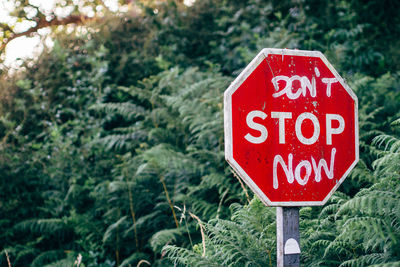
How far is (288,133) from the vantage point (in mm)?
1518

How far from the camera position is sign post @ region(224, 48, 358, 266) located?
1469 millimetres

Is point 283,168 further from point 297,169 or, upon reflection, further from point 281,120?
point 281,120

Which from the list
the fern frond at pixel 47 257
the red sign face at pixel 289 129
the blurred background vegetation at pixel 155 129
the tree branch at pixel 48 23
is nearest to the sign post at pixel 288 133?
the red sign face at pixel 289 129

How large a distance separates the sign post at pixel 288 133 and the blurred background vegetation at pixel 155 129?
0.29 m

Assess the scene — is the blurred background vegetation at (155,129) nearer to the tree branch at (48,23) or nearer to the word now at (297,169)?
the tree branch at (48,23)

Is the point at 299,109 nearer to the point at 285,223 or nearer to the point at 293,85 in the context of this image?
the point at 293,85

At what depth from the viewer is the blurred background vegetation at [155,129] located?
2.87 m

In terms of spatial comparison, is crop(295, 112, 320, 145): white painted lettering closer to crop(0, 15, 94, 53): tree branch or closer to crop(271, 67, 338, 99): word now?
crop(271, 67, 338, 99): word now

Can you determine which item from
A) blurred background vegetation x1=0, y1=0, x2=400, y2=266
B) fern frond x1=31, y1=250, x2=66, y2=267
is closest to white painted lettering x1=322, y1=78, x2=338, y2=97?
blurred background vegetation x1=0, y1=0, x2=400, y2=266

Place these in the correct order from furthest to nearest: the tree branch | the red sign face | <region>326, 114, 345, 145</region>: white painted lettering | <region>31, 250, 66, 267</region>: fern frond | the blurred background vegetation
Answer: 1. the tree branch
2. <region>31, 250, 66, 267</region>: fern frond
3. the blurred background vegetation
4. <region>326, 114, 345, 145</region>: white painted lettering
5. the red sign face

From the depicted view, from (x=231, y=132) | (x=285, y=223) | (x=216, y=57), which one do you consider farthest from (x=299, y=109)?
(x=216, y=57)

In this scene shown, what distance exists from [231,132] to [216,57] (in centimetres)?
505

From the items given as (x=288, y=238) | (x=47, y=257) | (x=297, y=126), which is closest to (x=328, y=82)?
(x=297, y=126)

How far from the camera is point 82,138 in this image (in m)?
5.20
